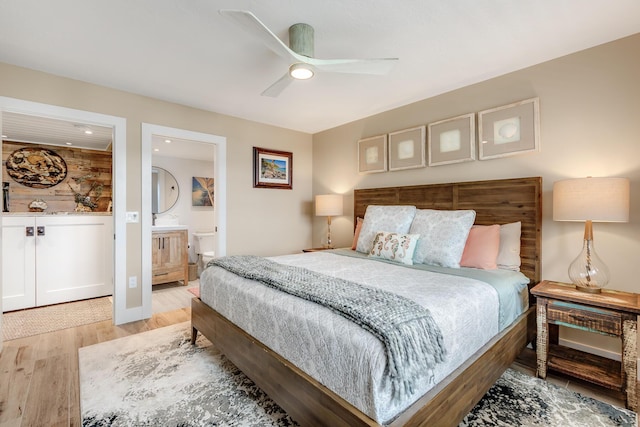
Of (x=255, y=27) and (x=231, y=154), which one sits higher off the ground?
(x=255, y=27)

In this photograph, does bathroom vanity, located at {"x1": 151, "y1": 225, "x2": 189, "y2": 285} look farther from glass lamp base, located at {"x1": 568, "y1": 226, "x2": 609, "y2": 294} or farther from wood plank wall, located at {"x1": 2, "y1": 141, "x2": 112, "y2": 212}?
glass lamp base, located at {"x1": 568, "y1": 226, "x2": 609, "y2": 294}

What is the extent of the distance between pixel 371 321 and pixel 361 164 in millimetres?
3029

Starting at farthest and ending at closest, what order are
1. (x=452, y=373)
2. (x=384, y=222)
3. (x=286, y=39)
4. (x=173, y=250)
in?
(x=173, y=250) → (x=384, y=222) → (x=286, y=39) → (x=452, y=373)

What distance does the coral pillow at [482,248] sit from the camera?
2.40 m

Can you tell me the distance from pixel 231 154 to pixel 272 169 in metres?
0.65

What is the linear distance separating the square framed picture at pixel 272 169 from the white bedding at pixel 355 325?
2.10 meters

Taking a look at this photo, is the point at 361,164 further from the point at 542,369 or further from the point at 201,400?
the point at 201,400

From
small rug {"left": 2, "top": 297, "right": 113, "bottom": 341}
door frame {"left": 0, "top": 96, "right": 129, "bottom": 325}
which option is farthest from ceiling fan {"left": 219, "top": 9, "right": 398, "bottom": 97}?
small rug {"left": 2, "top": 297, "right": 113, "bottom": 341}

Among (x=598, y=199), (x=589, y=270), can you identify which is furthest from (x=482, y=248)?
(x=598, y=199)

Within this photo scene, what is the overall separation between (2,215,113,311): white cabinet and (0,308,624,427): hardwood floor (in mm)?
1151

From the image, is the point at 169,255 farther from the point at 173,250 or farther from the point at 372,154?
the point at 372,154

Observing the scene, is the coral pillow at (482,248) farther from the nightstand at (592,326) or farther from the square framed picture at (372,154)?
the square framed picture at (372,154)

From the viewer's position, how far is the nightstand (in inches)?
69.2

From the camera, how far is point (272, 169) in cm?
433
